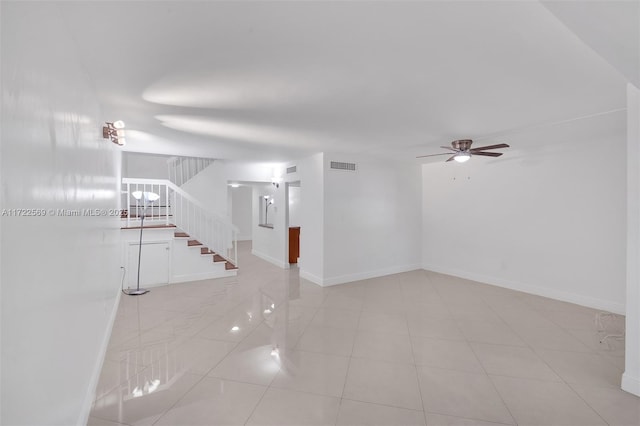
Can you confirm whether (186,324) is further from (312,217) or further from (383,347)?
(312,217)

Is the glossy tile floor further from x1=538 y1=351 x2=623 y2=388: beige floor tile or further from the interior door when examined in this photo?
the interior door

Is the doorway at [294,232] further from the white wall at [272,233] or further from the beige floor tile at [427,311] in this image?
the beige floor tile at [427,311]

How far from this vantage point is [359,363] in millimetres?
2799

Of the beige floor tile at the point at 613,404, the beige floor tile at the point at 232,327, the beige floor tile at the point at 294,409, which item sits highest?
the beige floor tile at the point at 232,327

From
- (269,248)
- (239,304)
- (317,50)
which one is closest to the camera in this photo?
(317,50)

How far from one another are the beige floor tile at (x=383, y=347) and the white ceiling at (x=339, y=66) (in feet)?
8.83

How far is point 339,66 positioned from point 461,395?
2.90 m

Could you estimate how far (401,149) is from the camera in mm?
5266

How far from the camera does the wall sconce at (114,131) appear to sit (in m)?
3.10

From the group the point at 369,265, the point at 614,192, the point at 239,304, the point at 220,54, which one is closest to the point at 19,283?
the point at 220,54

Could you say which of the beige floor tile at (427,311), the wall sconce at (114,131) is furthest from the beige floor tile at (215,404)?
the wall sconce at (114,131)

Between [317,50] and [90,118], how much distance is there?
2.08 metres

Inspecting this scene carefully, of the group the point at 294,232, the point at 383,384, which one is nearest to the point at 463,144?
the point at 383,384

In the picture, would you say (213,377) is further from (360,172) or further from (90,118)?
(360,172)
